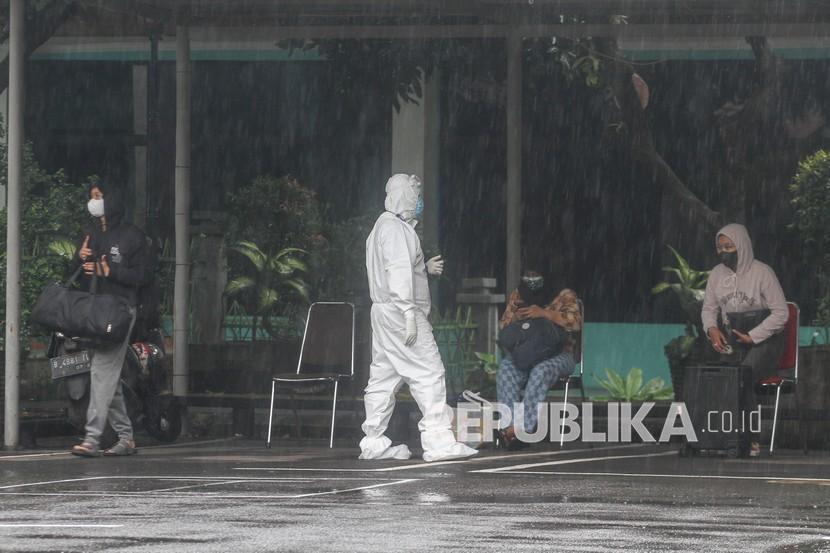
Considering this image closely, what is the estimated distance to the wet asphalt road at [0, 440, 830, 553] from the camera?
7234mm

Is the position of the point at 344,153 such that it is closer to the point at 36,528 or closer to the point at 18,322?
the point at 18,322

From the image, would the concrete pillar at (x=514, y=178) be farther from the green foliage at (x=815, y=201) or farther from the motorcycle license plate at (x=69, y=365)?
the motorcycle license plate at (x=69, y=365)

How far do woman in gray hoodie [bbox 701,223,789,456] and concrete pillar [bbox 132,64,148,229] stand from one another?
8887mm

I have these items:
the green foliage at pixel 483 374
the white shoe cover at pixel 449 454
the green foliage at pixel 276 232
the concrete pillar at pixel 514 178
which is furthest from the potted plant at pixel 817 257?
the green foliage at pixel 276 232

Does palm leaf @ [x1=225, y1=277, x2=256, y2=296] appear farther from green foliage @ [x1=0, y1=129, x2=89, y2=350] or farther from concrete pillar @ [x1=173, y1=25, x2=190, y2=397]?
concrete pillar @ [x1=173, y1=25, x2=190, y2=397]

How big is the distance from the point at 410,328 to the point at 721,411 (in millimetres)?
2098

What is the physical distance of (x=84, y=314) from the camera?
1148cm

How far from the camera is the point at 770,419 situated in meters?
12.6

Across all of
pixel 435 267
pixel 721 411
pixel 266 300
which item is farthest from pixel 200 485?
pixel 266 300

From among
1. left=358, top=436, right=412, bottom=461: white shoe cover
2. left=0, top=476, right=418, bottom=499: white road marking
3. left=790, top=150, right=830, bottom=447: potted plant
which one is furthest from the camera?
left=790, top=150, right=830, bottom=447: potted plant

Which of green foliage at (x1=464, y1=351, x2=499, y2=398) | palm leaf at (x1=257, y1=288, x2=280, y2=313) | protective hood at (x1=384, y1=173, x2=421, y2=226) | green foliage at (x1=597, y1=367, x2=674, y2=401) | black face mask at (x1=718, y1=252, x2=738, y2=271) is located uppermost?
protective hood at (x1=384, y1=173, x2=421, y2=226)

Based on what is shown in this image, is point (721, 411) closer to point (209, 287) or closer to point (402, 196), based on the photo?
point (402, 196)

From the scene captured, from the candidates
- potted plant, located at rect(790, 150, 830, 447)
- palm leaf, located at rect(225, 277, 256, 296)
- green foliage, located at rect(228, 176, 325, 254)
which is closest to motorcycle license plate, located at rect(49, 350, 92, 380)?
palm leaf, located at rect(225, 277, 256, 296)

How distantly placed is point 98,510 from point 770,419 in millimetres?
5850
